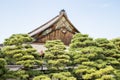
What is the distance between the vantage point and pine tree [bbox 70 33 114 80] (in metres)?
15.1

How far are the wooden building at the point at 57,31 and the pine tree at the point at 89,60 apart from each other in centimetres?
795

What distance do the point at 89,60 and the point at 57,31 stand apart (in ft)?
33.3

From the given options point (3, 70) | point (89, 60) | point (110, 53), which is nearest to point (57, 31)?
point (110, 53)

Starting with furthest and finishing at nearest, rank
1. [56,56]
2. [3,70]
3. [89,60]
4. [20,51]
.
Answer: [89,60]
[56,56]
[20,51]
[3,70]

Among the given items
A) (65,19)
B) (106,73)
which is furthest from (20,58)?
(65,19)

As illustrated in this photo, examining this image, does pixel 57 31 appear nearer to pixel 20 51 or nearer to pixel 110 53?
pixel 110 53

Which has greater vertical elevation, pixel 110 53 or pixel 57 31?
pixel 57 31

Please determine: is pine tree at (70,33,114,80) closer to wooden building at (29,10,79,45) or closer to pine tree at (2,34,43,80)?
pine tree at (2,34,43,80)

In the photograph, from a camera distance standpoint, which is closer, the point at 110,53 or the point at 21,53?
the point at 21,53

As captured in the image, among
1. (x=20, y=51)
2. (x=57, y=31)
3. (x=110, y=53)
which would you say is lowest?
(x=110, y=53)

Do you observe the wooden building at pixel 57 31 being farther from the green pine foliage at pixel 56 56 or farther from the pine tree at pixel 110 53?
the green pine foliage at pixel 56 56

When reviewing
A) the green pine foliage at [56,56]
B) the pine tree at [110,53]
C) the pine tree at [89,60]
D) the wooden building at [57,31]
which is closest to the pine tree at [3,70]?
the green pine foliage at [56,56]

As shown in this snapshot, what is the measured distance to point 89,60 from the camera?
16062 mm

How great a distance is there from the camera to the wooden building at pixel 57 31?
968 inches
